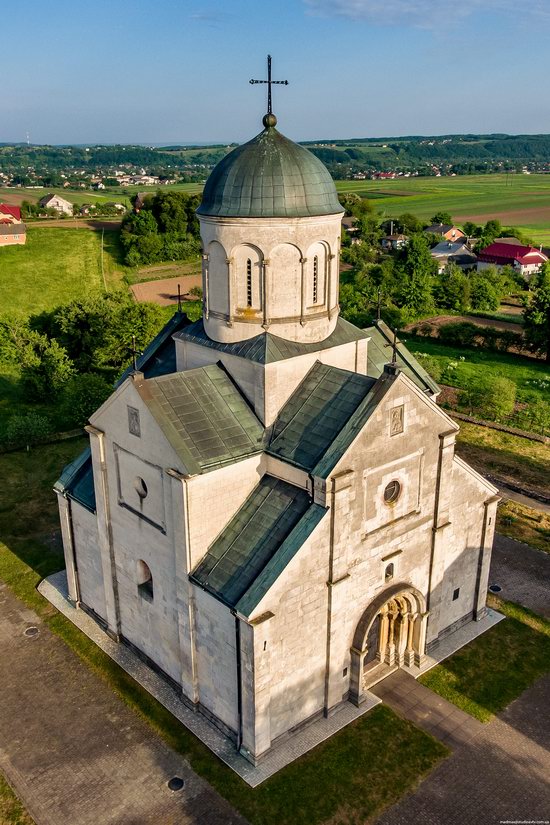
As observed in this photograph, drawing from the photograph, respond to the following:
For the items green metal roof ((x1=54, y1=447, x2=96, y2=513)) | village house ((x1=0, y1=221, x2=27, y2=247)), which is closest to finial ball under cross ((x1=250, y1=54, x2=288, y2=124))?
green metal roof ((x1=54, y1=447, x2=96, y2=513))

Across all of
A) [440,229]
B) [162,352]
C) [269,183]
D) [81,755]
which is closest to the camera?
[81,755]

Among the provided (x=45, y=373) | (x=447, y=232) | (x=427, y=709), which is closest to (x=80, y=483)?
(x=427, y=709)

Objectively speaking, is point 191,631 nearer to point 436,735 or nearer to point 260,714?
point 260,714

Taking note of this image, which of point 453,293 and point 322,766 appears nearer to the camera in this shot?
point 322,766

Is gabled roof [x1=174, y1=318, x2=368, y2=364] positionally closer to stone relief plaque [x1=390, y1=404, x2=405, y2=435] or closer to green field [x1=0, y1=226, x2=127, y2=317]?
stone relief plaque [x1=390, y1=404, x2=405, y2=435]

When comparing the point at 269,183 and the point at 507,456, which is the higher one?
the point at 269,183

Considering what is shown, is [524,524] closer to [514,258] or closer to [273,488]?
[273,488]

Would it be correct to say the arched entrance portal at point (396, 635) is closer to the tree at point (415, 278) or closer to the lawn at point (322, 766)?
the lawn at point (322, 766)
